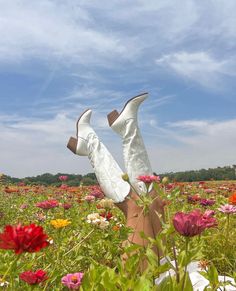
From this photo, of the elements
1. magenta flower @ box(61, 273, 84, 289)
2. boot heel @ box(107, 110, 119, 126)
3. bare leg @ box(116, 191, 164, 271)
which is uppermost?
boot heel @ box(107, 110, 119, 126)

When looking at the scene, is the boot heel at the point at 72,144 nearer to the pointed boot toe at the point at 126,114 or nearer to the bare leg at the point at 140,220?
the pointed boot toe at the point at 126,114

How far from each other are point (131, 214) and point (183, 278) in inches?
68.0

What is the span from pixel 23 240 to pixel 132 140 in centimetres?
237

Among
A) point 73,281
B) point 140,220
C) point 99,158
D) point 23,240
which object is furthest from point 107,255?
point 23,240

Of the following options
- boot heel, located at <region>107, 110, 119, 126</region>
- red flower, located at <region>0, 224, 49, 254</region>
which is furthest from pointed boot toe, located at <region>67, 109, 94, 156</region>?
red flower, located at <region>0, 224, 49, 254</region>

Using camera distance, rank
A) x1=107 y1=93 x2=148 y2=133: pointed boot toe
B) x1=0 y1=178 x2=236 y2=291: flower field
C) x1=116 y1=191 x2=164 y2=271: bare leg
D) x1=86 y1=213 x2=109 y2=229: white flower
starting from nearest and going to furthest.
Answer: x1=0 y1=178 x2=236 y2=291: flower field
x1=86 y1=213 x2=109 y2=229: white flower
x1=116 y1=191 x2=164 y2=271: bare leg
x1=107 y1=93 x2=148 y2=133: pointed boot toe

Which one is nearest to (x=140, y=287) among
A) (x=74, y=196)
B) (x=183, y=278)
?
(x=183, y=278)

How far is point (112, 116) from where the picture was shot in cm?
376

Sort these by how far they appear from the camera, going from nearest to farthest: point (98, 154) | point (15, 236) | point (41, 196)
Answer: point (15, 236)
point (98, 154)
point (41, 196)

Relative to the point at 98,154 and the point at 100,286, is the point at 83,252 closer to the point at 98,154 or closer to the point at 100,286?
the point at 98,154

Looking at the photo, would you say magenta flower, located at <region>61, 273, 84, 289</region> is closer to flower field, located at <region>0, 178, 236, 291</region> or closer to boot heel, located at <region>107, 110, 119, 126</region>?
flower field, located at <region>0, 178, 236, 291</region>

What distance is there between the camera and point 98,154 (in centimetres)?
364

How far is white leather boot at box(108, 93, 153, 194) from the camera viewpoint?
3.38m

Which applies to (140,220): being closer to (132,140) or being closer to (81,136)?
(132,140)
